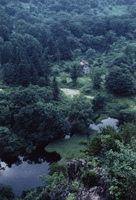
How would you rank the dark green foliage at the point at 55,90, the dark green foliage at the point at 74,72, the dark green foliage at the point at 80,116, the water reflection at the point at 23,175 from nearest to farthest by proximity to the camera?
the water reflection at the point at 23,175 → the dark green foliage at the point at 80,116 → the dark green foliage at the point at 55,90 → the dark green foliage at the point at 74,72

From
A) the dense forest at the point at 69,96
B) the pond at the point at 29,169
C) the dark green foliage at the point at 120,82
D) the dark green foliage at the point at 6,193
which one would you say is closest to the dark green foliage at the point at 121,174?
the dense forest at the point at 69,96

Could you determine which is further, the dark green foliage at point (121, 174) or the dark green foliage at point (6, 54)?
the dark green foliage at point (6, 54)

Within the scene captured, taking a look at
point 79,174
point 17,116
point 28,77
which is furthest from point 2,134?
point 28,77

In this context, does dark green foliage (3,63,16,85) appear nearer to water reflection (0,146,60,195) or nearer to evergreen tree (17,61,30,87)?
evergreen tree (17,61,30,87)

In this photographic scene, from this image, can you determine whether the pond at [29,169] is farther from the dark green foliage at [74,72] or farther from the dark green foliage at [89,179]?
the dark green foliage at [74,72]

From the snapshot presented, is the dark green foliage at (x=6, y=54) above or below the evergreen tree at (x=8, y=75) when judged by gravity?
above

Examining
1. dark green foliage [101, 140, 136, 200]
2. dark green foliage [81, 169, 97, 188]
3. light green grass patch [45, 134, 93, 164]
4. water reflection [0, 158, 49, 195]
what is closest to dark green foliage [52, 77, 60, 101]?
light green grass patch [45, 134, 93, 164]

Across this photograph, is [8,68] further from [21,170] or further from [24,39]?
[21,170]
